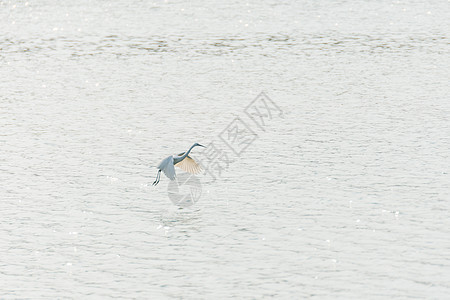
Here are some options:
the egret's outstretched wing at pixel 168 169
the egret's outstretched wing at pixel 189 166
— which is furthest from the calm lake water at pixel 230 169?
the egret's outstretched wing at pixel 168 169

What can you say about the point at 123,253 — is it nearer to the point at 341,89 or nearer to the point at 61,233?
→ the point at 61,233

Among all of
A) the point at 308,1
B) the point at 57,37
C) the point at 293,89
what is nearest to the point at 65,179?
the point at 293,89

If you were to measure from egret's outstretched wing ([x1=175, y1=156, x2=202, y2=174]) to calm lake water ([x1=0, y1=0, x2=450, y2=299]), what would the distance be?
48 centimetres

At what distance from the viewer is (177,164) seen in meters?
21.7

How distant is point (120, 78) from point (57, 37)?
15.7 metres

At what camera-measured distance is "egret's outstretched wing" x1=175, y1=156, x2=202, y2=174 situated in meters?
21.7

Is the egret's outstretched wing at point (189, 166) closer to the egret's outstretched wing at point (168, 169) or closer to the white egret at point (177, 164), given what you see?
the white egret at point (177, 164)

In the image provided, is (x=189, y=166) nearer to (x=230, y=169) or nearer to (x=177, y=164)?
(x=177, y=164)

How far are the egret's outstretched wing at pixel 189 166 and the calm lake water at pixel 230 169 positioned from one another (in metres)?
Result: 0.48

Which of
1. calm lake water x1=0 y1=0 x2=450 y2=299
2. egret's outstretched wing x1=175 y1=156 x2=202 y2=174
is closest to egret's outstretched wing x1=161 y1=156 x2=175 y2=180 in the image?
calm lake water x1=0 y1=0 x2=450 y2=299

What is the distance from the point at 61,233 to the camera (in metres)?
17.5

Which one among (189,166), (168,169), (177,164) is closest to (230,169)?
(189,166)

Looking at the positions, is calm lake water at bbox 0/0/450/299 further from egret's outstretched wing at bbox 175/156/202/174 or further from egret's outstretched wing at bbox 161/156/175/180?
egret's outstretched wing at bbox 161/156/175/180

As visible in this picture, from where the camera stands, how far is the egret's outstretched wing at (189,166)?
2166cm
